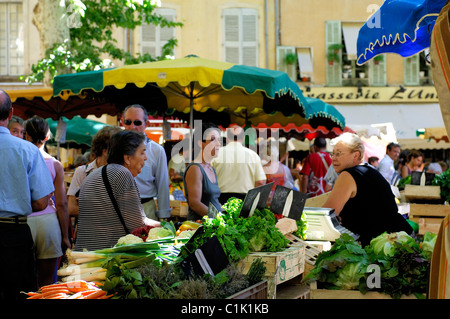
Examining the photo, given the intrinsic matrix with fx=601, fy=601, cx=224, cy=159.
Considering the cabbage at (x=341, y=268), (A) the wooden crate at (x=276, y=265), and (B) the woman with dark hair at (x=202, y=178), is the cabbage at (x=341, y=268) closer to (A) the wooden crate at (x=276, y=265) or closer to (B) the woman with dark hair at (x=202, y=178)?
(A) the wooden crate at (x=276, y=265)

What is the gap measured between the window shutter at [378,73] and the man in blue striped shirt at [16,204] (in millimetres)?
19707

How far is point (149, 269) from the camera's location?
2.92 metres

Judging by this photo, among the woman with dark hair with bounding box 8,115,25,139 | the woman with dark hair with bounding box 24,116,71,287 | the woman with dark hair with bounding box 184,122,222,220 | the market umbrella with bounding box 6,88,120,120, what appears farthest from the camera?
the market umbrella with bounding box 6,88,120,120

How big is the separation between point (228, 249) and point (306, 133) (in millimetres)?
10636

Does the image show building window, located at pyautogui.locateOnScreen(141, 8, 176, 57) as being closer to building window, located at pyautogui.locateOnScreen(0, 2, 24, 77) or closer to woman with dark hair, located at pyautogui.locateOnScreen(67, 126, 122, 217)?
building window, located at pyautogui.locateOnScreen(0, 2, 24, 77)

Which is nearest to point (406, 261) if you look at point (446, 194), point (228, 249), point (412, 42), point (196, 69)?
point (228, 249)

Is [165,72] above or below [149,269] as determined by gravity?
above

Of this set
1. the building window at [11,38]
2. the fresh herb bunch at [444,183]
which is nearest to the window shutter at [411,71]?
the building window at [11,38]

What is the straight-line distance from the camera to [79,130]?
13180mm

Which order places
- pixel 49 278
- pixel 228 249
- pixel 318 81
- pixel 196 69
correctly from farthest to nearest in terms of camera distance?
pixel 318 81
pixel 196 69
pixel 49 278
pixel 228 249

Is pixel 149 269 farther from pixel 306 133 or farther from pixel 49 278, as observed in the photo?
pixel 306 133

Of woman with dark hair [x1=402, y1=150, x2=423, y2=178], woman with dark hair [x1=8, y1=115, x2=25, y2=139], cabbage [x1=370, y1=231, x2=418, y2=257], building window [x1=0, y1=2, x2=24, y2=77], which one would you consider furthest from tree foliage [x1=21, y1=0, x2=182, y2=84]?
cabbage [x1=370, y1=231, x2=418, y2=257]

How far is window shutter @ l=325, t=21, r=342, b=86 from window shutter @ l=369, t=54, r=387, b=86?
1213 mm

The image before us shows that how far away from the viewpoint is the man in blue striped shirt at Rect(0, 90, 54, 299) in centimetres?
378
